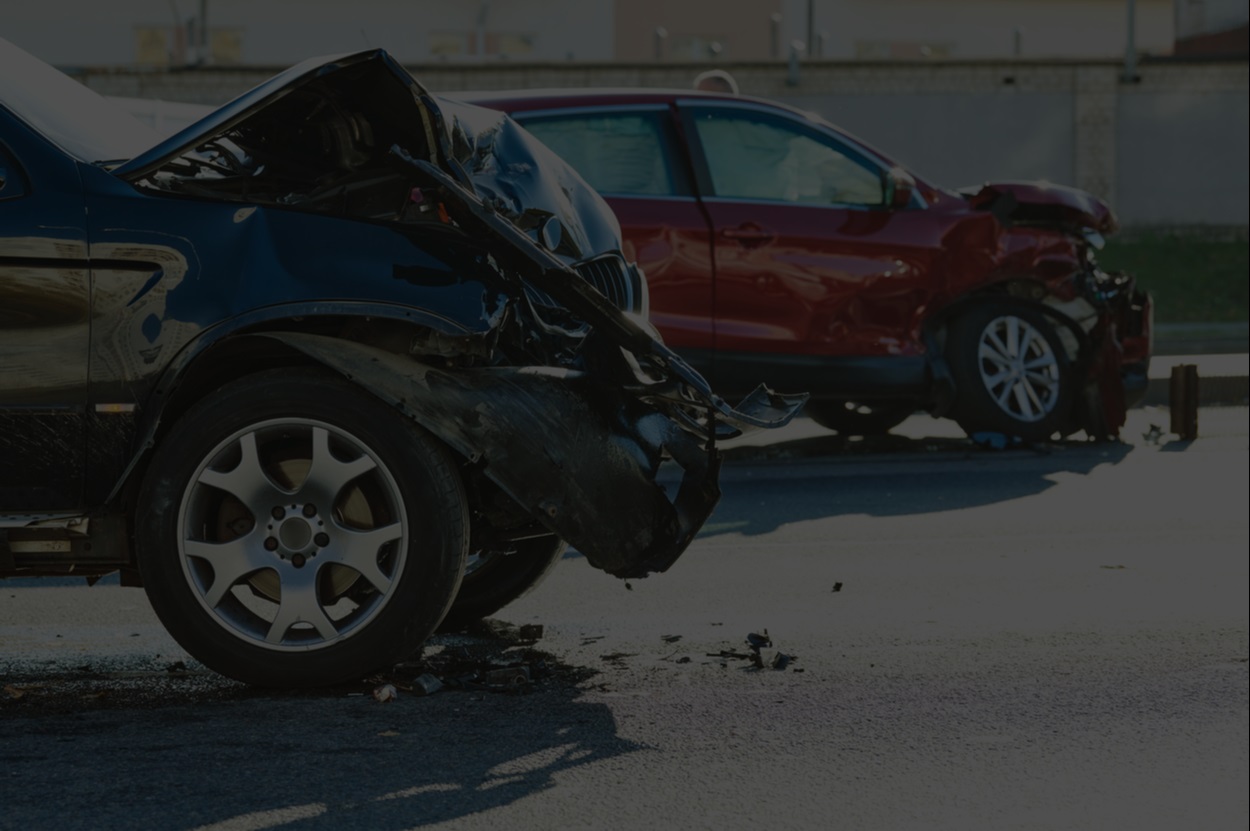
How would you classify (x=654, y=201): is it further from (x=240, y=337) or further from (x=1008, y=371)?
(x=240, y=337)

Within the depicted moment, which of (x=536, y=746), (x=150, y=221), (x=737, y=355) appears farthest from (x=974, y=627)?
(x=737, y=355)

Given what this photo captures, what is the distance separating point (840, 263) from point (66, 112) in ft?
17.9

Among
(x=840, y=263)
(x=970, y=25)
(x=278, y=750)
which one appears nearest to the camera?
(x=278, y=750)

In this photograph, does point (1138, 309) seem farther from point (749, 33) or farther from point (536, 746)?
point (749, 33)

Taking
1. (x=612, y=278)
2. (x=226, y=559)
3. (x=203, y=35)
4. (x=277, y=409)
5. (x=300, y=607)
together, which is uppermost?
(x=203, y=35)

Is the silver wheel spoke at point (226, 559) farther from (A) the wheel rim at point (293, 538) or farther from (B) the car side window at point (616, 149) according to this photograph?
(B) the car side window at point (616, 149)

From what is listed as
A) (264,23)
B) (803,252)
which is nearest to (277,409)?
(803,252)

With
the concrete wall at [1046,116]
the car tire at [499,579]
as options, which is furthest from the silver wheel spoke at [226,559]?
the concrete wall at [1046,116]

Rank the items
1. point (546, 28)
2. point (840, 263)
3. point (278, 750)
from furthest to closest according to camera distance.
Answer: point (546, 28), point (840, 263), point (278, 750)

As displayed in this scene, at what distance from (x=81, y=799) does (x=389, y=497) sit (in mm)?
1208

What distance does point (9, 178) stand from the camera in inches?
200

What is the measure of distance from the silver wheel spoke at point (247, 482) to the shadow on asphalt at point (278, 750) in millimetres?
535

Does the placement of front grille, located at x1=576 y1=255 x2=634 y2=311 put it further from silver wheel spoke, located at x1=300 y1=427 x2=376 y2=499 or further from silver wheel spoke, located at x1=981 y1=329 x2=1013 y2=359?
silver wheel spoke, located at x1=981 y1=329 x2=1013 y2=359

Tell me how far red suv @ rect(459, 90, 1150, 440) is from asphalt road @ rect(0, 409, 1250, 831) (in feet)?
8.21
